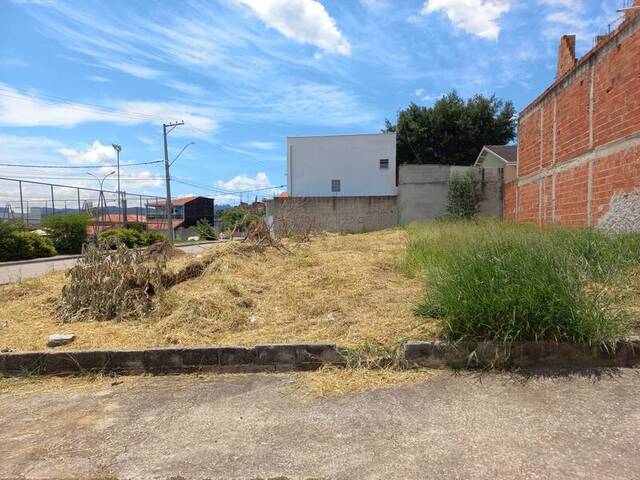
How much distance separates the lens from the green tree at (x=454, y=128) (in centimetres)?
3406

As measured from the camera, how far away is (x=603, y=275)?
15.0 ft

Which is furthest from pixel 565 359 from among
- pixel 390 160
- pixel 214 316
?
pixel 390 160

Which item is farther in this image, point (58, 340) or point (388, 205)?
point (388, 205)

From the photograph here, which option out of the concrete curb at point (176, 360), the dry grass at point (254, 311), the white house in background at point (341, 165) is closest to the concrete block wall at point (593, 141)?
the dry grass at point (254, 311)

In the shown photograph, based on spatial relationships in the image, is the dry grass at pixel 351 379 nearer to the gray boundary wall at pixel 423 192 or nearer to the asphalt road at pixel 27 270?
the asphalt road at pixel 27 270

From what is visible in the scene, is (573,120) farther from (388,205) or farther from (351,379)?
(388,205)

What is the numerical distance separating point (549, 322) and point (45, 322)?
5.56m

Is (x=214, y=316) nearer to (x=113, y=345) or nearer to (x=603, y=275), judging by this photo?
(x=113, y=345)

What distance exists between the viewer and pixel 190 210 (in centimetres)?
6069

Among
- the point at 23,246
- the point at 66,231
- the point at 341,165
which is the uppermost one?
the point at 341,165

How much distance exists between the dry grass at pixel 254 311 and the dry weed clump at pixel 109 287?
0.20 m

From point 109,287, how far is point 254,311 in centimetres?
194

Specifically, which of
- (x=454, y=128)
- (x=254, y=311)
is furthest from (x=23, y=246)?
(x=454, y=128)

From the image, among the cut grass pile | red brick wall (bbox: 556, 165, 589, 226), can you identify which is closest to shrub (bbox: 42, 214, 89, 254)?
red brick wall (bbox: 556, 165, 589, 226)
